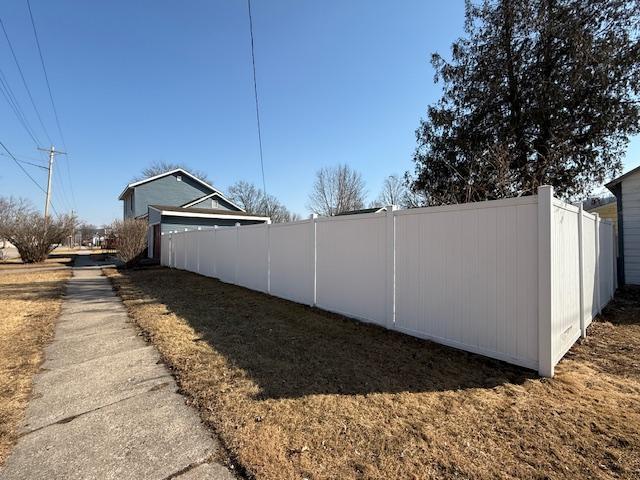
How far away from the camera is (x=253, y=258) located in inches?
344

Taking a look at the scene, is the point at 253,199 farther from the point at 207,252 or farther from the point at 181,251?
the point at 207,252

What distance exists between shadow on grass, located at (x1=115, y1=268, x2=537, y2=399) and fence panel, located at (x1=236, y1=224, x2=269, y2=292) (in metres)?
1.78

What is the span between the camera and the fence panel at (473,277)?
340cm

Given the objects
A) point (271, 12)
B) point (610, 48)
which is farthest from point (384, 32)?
point (610, 48)

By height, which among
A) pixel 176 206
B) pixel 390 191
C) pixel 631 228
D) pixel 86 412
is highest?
pixel 390 191

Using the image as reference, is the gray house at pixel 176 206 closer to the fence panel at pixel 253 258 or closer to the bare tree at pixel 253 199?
the fence panel at pixel 253 258

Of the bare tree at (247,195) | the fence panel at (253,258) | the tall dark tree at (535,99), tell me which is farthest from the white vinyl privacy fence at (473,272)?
the bare tree at (247,195)

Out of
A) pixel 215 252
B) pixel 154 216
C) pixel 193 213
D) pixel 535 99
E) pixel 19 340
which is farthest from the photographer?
pixel 154 216

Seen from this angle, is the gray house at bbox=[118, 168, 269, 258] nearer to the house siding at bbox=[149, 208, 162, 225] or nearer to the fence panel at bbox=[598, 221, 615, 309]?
the house siding at bbox=[149, 208, 162, 225]

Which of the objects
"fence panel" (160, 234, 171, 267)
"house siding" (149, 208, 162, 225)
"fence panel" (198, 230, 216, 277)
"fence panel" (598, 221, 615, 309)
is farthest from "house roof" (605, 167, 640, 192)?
"house siding" (149, 208, 162, 225)

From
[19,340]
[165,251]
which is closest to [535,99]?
[19,340]

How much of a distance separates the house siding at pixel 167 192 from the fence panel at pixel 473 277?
24.0 m

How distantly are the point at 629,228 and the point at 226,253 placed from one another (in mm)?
11406

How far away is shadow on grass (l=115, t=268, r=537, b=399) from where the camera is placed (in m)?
3.21
